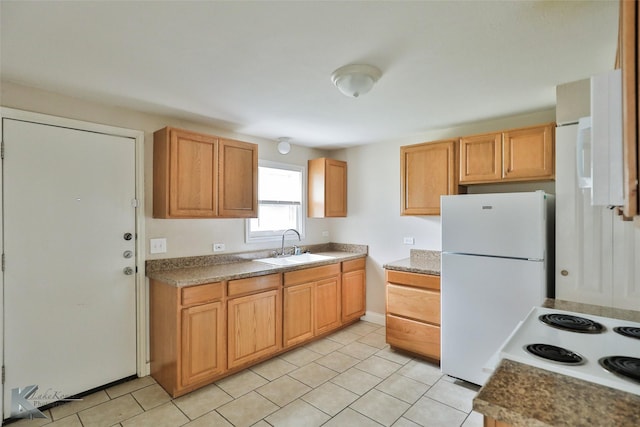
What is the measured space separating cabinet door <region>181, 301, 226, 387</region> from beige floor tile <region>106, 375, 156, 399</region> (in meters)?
0.48

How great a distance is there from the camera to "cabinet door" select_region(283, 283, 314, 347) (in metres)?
3.18

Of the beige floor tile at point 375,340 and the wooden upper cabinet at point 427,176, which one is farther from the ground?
the wooden upper cabinet at point 427,176

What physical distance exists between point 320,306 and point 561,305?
225 centimetres

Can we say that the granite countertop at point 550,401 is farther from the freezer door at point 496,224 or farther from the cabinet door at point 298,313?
the cabinet door at point 298,313

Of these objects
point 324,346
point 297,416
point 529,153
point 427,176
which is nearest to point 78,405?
point 297,416

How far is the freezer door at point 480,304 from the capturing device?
2.32m

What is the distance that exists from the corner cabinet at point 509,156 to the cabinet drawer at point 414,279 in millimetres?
973

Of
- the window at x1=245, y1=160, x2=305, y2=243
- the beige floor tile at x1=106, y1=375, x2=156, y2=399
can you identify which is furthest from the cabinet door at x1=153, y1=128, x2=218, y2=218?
the beige floor tile at x1=106, y1=375, x2=156, y2=399

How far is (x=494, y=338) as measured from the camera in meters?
2.45

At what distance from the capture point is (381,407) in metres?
2.33

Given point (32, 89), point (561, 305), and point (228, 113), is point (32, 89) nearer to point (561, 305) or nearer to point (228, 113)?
point (228, 113)

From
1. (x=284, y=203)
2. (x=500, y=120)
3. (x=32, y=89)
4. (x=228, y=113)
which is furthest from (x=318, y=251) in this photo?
(x=32, y=89)

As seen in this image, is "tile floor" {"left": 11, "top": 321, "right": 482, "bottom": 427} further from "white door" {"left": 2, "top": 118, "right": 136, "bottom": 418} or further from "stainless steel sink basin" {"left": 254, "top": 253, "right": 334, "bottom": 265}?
"stainless steel sink basin" {"left": 254, "top": 253, "right": 334, "bottom": 265}

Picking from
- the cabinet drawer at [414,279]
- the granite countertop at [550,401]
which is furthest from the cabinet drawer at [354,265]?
the granite countertop at [550,401]
